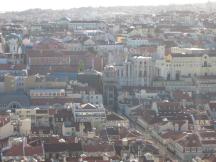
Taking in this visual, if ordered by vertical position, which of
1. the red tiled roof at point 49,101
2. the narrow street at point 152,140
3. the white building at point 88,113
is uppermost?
the white building at point 88,113

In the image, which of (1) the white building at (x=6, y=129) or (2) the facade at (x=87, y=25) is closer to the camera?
(1) the white building at (x=6, y=129)

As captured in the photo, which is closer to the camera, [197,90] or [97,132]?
[97,132]

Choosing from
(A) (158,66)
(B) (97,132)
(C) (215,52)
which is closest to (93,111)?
(B) (97,132)

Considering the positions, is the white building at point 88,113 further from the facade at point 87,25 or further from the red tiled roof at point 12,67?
the facade at point 87,25

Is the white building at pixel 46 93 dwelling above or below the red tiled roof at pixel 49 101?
above

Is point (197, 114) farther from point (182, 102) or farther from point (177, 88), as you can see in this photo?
point (177, 88)

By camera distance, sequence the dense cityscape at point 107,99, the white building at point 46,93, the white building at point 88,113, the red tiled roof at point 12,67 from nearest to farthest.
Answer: the dense cityscape at point 107,99 < the white building at point 88,113 < the white building at point 46,93 < the red tiled roof at point 12,67

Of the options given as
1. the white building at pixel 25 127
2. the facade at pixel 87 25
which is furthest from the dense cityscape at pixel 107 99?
the facade at pixel 87 25

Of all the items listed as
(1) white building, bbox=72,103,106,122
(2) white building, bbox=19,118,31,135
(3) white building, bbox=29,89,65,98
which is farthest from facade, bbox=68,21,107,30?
(2) white building, bbox=19,118,31,135

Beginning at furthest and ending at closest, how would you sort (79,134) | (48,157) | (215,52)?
(215,52) → (79,134) → (48,157)
